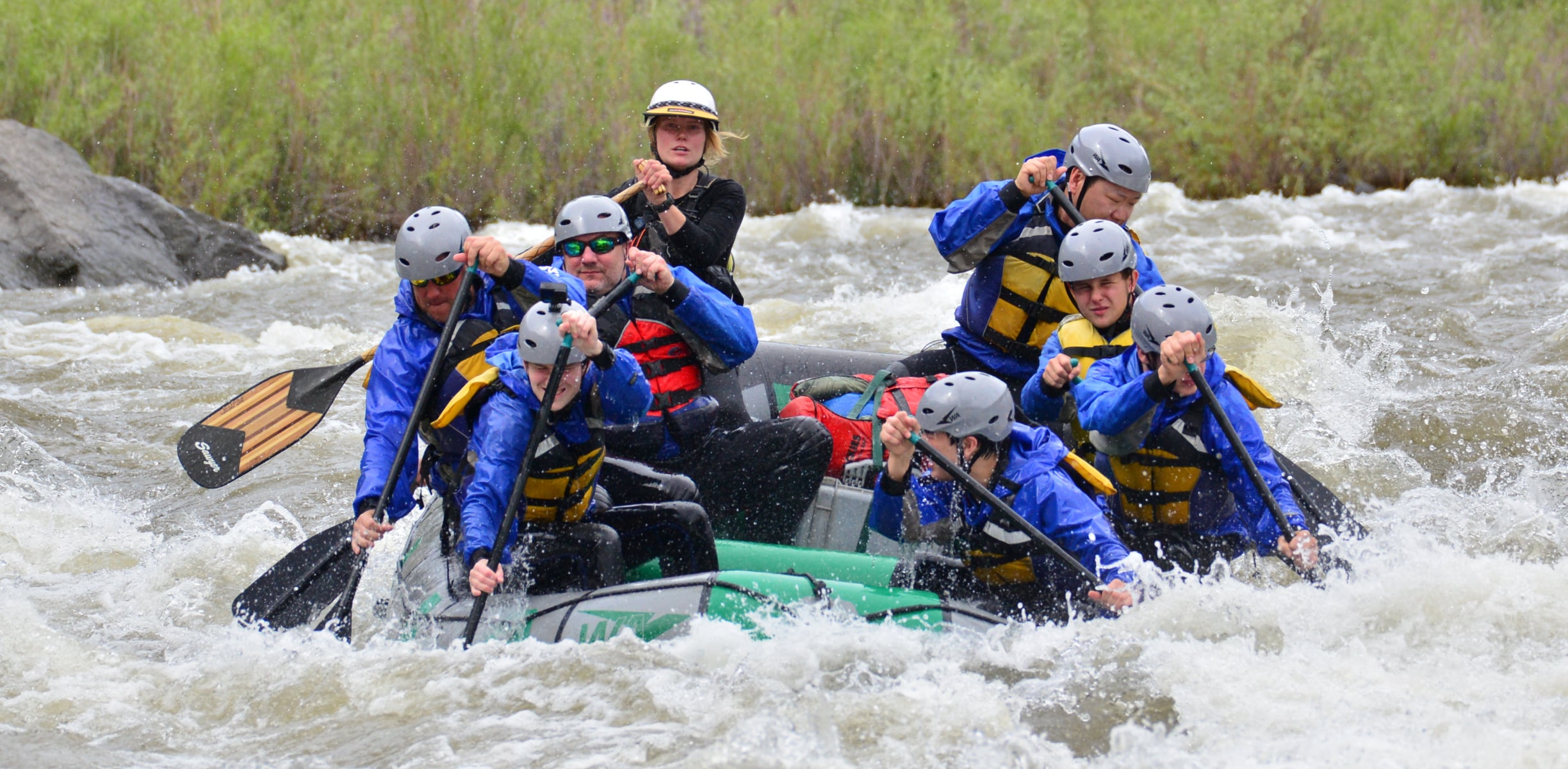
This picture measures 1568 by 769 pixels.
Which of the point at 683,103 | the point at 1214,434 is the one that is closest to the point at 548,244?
the point at 683,103

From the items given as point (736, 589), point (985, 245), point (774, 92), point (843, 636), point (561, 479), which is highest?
point (774, 92)

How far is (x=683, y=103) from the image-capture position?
5219mm

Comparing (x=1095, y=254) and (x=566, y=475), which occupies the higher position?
(x=1095, y=254)

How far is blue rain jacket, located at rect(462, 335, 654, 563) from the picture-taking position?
414 cm

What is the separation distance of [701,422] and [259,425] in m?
1.85

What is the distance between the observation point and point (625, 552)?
4.46m

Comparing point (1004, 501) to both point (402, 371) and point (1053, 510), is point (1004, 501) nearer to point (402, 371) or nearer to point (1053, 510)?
point (1053, 510)

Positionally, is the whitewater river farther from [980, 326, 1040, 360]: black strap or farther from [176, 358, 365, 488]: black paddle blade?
[980, 326, 1040, 360]: black strap

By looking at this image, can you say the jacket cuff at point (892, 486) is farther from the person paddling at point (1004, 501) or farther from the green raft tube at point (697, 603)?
the green raft tube at point (697, 603)

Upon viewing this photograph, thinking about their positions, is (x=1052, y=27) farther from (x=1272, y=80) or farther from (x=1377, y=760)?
(x=1377, y=760)

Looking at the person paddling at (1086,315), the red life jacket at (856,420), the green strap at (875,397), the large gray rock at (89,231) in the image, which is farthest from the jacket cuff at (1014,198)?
the large gray rock at (89,231)

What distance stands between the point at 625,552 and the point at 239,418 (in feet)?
6.57

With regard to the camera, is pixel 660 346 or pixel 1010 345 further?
pixel 1010 345

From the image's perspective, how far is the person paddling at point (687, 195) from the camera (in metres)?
5.19
